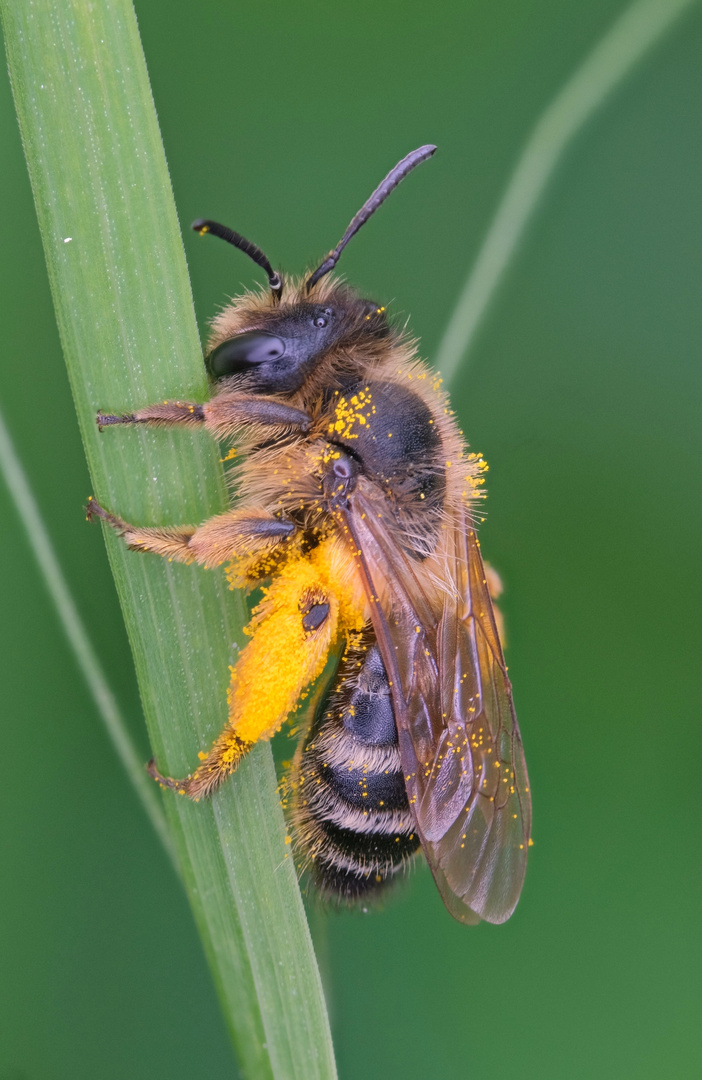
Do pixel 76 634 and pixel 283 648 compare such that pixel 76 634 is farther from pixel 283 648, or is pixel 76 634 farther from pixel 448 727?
pixel 448 727

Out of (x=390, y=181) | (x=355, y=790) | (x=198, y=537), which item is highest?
(x=390, y=181)

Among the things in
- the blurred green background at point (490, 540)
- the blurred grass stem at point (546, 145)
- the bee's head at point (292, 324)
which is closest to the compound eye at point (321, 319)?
the bee's head at point (292, 324)

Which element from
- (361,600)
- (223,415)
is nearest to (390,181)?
(223,415)

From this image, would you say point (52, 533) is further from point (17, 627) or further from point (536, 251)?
point (536, 251)

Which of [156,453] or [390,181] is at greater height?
[390,181]

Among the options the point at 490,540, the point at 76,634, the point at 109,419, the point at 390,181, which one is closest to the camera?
the point at 109,419

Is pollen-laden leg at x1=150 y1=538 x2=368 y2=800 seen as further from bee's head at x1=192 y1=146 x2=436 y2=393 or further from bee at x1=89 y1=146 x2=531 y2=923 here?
bee's head at x1=192 y1=146 x2=436 y2=393

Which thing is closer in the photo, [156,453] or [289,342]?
[156,453]
